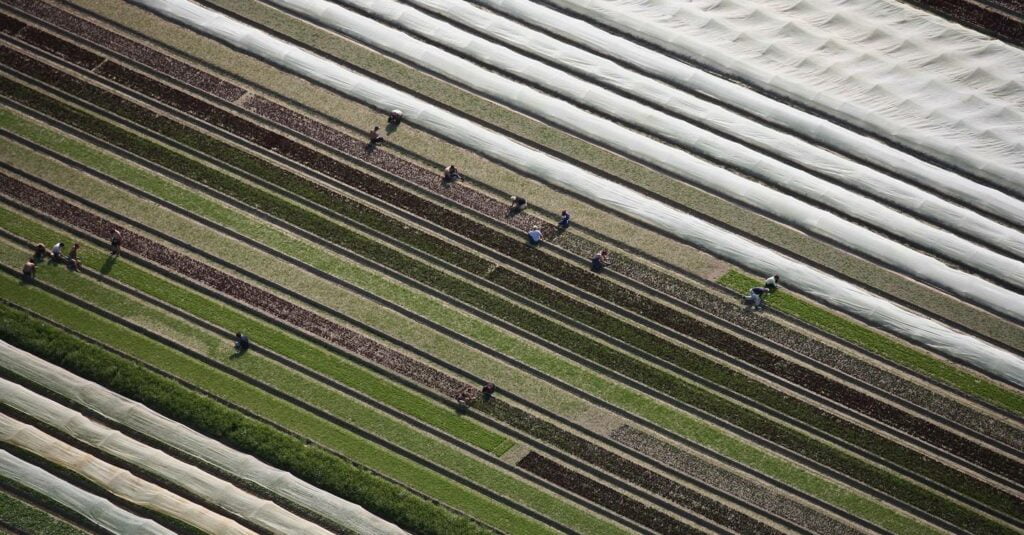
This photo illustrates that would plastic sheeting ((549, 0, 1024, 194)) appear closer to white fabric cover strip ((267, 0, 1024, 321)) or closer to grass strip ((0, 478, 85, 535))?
white fabric cover strip ((267, 0, 1024, 321))

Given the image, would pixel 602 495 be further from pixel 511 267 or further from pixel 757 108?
pixel 757 108

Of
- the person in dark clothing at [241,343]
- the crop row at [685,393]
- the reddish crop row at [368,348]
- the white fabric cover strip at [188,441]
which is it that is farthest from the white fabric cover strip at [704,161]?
the white fabric cover strip at [188,441]

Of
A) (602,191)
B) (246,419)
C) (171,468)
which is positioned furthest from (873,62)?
(171,468)

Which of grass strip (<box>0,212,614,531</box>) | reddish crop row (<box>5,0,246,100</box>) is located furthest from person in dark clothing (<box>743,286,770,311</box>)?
reddish crop row (<box>5,0,246,100</box>)

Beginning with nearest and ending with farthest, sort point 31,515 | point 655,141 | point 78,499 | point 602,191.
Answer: point 31,515
point 78,499
point 602,191
point 655,141

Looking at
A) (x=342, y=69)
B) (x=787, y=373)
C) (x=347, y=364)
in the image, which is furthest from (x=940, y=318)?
(x=342, y=69)

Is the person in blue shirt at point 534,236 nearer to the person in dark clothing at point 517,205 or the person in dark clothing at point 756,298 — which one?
the person in dark clothing at point 517,205

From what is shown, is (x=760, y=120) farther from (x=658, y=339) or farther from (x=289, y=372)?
(x=289, y=372)
